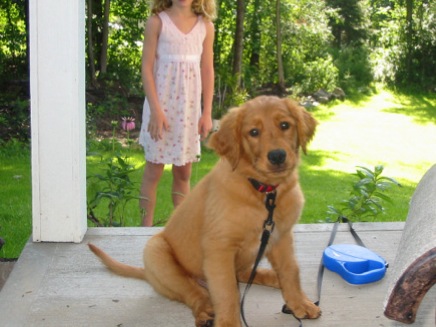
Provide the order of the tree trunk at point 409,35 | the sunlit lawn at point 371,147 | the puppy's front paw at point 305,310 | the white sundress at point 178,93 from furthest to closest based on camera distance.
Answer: the tree trunk at point 409,35 < the sunlit lawn at point 371,147 < the white sundress at point 178,93 < the puppy's front paw at point 305,310

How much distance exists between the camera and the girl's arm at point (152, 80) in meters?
4.45

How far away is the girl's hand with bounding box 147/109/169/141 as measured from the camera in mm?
4434

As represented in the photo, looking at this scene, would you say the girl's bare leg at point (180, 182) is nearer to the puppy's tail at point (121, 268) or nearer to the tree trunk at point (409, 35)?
the puppy's tail at point (121, 268)

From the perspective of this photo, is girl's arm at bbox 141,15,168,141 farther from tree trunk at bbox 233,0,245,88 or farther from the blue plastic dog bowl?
tree trunk at bbox 233,0,245,88

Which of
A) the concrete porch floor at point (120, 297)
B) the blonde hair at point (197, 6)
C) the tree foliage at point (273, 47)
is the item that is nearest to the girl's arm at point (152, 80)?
the blonde hair at point (197, 6)

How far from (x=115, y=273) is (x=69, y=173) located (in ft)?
2.20

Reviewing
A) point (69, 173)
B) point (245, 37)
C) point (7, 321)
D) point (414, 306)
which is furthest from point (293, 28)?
point (414, 306)

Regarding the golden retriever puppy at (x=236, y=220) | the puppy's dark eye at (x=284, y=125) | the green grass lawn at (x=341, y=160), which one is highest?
the puppy's dark eye at (x=284, y=125)

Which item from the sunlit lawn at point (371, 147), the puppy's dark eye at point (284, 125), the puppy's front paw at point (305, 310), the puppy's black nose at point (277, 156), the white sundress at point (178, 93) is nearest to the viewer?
the puppy's black nose at point (277, 156)

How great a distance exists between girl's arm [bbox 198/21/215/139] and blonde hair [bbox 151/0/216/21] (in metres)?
0.08

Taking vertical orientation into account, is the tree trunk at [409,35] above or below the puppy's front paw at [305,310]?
above

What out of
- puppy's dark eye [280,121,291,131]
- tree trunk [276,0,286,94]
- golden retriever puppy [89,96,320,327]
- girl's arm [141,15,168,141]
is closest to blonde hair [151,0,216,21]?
girl's arm [141,15,168,141]

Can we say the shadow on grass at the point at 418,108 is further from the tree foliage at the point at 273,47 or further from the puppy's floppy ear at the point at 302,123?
the puppy's floppy ear at the point at 302,123

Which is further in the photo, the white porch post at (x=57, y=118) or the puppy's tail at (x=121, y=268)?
the white porch post at (x=57, y=118)
